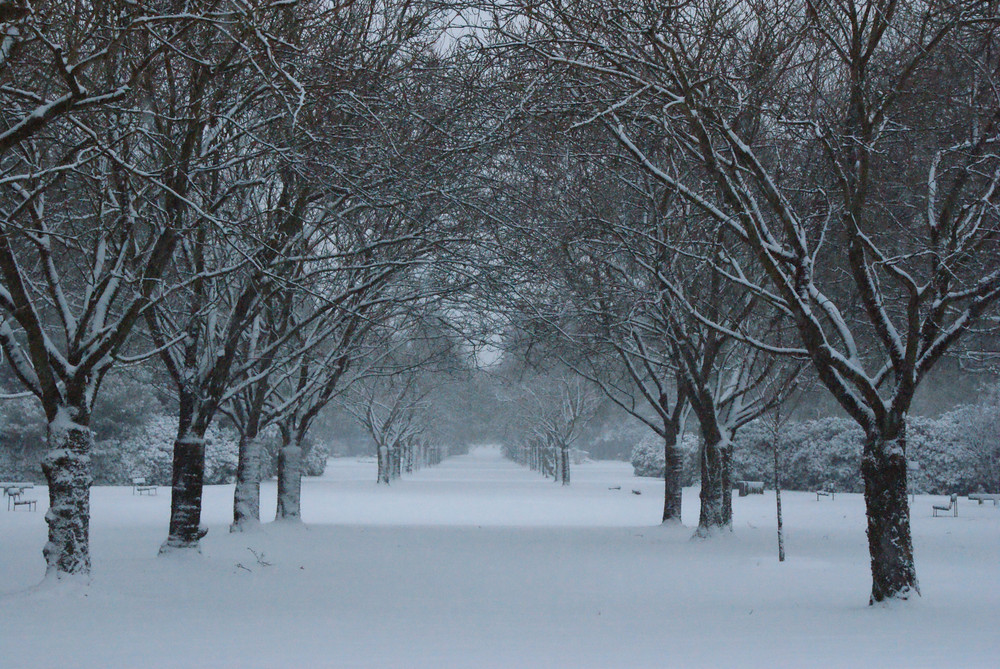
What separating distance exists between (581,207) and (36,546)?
11.2m

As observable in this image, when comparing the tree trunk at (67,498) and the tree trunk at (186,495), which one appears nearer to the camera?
the tree trunk at (67,498)

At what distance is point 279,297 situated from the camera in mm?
16688

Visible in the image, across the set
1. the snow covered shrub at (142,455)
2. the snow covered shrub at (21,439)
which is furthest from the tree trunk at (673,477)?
the snow covered shrub at (21,439)

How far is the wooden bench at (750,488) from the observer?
128ft

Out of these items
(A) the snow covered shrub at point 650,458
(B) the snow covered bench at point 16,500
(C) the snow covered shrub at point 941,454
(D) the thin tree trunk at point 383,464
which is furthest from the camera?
(A) the snow covered shrub at point 650,458

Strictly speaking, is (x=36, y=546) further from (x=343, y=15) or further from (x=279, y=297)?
(x=343, y=15)

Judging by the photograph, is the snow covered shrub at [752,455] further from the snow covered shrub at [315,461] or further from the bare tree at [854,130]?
the bare tree at [854,130]

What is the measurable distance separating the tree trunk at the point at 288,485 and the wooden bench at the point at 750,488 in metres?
22.5

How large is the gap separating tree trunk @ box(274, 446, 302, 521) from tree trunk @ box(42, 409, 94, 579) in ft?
37.4

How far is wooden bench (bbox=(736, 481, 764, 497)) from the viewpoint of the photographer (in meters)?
39.0

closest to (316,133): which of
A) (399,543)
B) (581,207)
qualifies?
(581,207)

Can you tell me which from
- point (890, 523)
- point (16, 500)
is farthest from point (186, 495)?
point (16, 500)

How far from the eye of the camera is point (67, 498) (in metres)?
10.3

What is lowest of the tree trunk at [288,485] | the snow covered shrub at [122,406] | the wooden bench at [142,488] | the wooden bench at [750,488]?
the wooden bench at [142,488]
